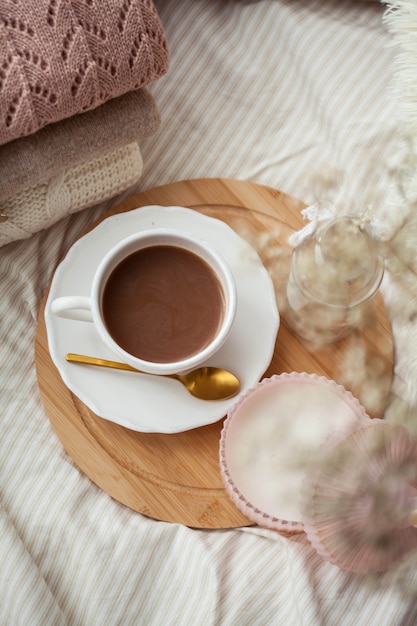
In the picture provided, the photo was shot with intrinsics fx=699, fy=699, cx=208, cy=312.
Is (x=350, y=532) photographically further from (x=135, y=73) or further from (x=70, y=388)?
(x=135, y=73)

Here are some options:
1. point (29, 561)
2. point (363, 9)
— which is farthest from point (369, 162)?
point (29, 561)

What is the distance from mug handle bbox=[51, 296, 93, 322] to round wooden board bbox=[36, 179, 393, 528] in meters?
0.10

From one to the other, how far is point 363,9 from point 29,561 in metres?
0.87

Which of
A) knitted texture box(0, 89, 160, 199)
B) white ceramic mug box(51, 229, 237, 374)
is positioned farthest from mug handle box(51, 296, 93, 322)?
knitted texture box(0, 89, 160, 199)

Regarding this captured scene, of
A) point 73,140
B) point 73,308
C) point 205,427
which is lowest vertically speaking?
point 205,427

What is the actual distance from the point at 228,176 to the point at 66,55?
331mm

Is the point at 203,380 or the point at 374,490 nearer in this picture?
the point at 374,490

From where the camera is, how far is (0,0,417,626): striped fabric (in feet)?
2.60

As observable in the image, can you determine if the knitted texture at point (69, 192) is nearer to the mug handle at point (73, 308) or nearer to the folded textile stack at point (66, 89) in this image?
the folded textile stack at point (66, 89)

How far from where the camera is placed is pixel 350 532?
59 cm

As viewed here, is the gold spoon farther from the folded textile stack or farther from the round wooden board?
the folded textile stack

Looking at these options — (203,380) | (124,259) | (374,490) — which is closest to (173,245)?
(124,259)

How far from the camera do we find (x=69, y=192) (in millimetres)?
837

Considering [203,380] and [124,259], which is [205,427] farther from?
[124,259]
